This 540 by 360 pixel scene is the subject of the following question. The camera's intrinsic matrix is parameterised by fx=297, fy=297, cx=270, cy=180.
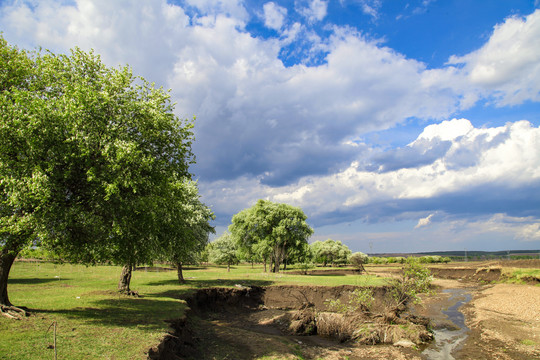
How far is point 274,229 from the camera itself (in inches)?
2168

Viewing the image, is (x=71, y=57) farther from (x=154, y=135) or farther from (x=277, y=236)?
(x=277, y=236)

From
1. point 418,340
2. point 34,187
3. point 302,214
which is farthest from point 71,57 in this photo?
point 302,214

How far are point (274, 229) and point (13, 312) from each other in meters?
43.4

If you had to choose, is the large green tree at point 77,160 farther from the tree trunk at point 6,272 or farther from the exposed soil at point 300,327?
the exposed soil at point 300,327

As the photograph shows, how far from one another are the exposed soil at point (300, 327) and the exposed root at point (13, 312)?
262 inches

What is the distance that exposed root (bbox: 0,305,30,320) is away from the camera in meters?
13.4

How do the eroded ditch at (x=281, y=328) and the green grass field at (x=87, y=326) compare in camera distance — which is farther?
the eroded ditch at (x=281, y=328)

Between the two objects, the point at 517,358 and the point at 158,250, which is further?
the point at 158,250

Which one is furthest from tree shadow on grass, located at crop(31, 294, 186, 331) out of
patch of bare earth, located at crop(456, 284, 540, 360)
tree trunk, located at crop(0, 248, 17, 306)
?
patch of bare earth, located at crop(456, 284, 540, 360)

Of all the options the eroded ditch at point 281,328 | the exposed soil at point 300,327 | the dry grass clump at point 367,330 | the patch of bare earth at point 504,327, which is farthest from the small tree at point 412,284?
the patch of bare earth at point 504,327

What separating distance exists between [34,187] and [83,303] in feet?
36.0

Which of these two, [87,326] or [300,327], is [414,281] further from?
[87,326]

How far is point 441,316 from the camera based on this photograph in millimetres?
34312

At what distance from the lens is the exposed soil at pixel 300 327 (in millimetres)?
18312
